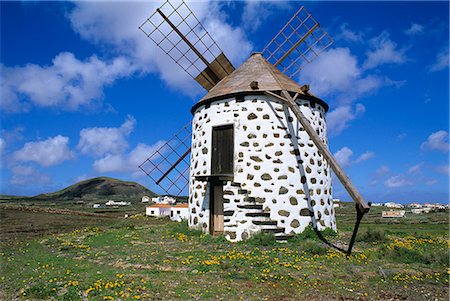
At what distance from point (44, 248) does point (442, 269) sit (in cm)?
1215

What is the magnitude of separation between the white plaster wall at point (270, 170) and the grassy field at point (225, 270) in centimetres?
101

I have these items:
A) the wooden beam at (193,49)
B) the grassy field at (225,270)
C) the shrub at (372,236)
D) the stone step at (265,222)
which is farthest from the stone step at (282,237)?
the wooden beam at (193,49)

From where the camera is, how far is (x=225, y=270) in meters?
7.50

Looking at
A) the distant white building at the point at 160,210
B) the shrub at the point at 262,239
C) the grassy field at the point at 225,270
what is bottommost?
the grassy field at the point at 225,270

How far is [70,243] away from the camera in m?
12.0

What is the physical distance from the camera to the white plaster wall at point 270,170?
1135 cm

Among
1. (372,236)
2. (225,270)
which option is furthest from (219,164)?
(372,236)

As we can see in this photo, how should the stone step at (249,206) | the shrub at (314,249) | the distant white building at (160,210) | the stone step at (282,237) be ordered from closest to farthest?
the shrub at (314,249), the stone step at (282,237), the stone step at (249,206), the distant white building at (160,210)

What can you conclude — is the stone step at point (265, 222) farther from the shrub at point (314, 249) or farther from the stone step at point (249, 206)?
the shrub at point (314, 249)

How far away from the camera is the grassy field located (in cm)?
616

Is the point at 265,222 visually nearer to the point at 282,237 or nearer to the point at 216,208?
the point at 282,237

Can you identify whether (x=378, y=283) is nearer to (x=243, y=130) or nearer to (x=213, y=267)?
(x=213, y=267)

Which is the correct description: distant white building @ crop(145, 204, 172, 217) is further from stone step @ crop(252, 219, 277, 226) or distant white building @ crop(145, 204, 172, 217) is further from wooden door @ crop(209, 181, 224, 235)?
stone step @ crop(252, 219, 277, 226)

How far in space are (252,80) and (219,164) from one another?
378 cm
